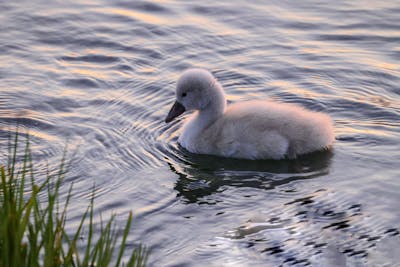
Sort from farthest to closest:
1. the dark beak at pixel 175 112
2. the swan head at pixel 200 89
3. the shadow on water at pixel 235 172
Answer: the dark beak at pixel 175 112 < the swan head at pixel 200 89 < the shadow on water at pixel 235 172

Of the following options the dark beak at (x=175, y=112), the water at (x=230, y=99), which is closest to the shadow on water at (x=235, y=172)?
the water at (x=230, y=99)

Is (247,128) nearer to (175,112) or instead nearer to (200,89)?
(200,89)

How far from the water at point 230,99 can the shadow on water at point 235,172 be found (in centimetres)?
2

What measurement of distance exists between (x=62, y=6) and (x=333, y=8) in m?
Result: 3.05

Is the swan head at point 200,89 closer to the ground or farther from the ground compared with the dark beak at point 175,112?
farther from the ground

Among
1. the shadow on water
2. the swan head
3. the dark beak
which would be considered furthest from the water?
the swan head

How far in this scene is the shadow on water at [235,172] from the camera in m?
6.64

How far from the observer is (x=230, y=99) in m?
8.20

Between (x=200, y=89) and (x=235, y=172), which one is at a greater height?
(x=200, y=89)

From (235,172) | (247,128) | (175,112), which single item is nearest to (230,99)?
(175,112)

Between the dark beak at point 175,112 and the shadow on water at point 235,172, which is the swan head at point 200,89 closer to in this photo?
the dark beak at point 175,112

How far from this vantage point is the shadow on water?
6641 millimetres

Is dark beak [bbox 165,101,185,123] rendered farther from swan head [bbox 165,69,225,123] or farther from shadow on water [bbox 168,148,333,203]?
shadow on water [bbox 168,148,333,203]

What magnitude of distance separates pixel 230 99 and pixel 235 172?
1.43 m
